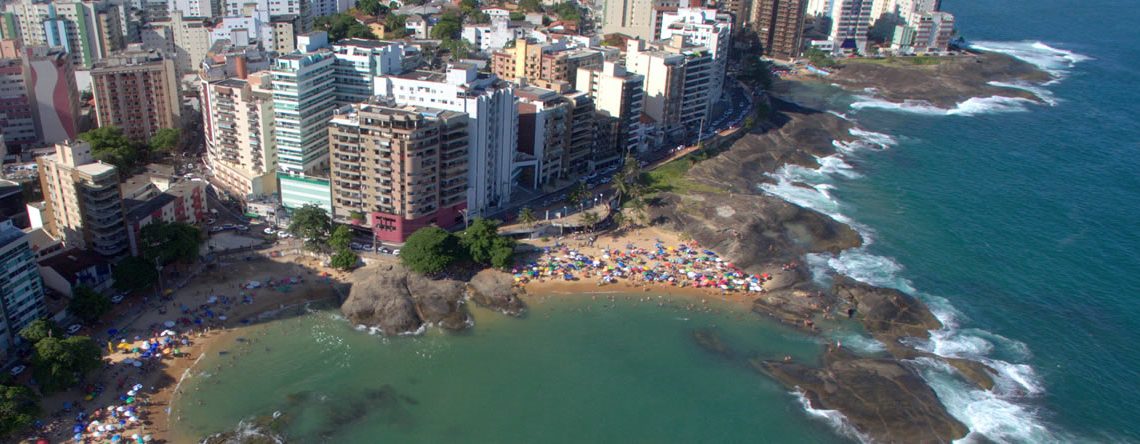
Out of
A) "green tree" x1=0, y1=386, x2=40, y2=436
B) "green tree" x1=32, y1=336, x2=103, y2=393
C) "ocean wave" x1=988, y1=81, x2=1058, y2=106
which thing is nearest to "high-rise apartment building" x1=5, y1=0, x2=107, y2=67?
"green tree" x1=32, y1=336, x2=103, y2=393

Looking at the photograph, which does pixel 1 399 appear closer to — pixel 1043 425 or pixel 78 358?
pixel 78 358

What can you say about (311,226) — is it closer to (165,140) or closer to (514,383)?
(514,383)

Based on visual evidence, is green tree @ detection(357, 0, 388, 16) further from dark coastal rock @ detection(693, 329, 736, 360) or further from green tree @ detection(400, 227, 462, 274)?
dark coastal rock @ detection(693, 329, 736, 360)

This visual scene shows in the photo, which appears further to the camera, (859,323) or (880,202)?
(880,202)

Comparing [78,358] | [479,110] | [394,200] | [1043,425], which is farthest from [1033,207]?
[78,358]

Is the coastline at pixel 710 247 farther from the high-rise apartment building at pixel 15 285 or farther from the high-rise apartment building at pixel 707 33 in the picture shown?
the high-rise apartment building at pixel 707 33

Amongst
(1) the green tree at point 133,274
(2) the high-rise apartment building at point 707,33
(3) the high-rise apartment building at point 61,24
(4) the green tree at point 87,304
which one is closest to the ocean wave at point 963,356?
(2) the high-rise apartment building at point 707,33
